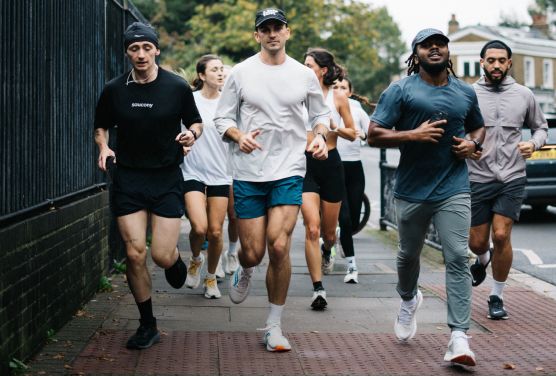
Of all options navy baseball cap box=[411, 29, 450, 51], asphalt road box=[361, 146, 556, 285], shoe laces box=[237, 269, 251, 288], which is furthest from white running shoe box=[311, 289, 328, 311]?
asphalt road box=[361, 146, 556, 285]

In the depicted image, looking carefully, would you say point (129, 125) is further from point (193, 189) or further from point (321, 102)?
point (193, 189)

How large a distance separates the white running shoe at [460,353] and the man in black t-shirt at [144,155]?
1977 millimetres

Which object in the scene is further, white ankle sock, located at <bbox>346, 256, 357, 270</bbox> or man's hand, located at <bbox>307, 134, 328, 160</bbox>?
white ankle sock, located at <bbox>346, 256, 357, 270</bbox>

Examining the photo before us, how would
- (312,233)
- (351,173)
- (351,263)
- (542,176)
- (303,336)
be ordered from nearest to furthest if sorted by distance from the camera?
(303,336), (312,233), (351,263), (351,173), (542,176)

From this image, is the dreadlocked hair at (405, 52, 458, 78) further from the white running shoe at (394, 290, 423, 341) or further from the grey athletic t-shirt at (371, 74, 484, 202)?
the white running shoe at (394, 290, 423, 341)

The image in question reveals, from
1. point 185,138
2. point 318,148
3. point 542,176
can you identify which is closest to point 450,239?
point 318,148

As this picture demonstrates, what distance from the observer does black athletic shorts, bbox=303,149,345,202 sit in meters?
8.91

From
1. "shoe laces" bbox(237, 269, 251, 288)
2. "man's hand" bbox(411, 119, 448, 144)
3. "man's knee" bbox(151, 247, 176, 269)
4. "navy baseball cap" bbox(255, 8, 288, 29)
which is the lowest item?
"shoe laces" bbox(237, 269, 251, 288)

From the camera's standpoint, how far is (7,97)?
5680mm

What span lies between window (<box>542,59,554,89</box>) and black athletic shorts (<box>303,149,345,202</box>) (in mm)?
80685

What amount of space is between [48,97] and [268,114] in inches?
60.4

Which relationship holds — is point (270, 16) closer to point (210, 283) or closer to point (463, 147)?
point (463, 147)

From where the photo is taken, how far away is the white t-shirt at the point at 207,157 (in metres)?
8.77

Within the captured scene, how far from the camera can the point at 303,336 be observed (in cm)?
702
